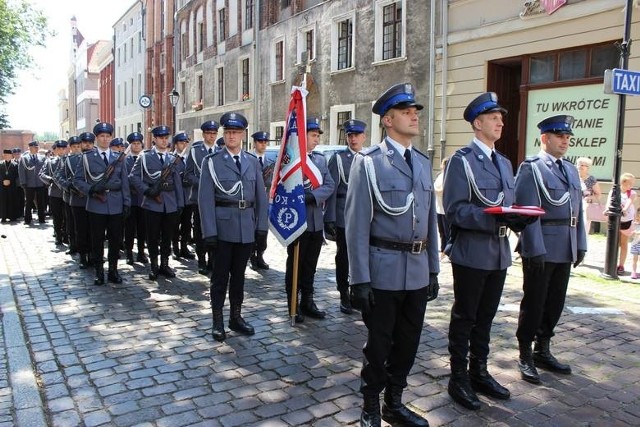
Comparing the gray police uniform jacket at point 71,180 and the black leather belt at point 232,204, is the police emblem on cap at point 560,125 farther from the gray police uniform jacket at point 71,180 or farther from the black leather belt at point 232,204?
the gray police uniform jacket at point 71,180

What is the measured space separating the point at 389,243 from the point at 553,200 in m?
1.73

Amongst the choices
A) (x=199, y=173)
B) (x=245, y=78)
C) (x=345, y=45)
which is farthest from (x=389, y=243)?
(x=245, y=78)

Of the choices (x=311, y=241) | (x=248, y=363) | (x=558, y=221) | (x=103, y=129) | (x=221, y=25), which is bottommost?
(x=248, y=363)

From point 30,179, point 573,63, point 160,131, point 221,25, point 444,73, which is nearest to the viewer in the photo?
point 160,131

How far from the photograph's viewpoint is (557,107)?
1409 cm

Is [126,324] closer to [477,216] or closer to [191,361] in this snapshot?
[191,361]

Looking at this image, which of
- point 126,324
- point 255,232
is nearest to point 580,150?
point 255,232

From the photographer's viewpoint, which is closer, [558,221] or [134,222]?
[558,221]

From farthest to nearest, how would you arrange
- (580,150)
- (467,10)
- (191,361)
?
(467,10)
(580,150)
(191,361)

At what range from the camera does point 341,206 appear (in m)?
6.75

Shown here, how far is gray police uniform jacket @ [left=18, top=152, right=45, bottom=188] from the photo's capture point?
52.0ft

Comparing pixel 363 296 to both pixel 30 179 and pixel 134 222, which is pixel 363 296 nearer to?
pixel 134 222

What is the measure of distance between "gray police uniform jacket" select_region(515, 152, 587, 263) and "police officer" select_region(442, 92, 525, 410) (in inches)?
14.8

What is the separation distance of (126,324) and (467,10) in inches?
528
